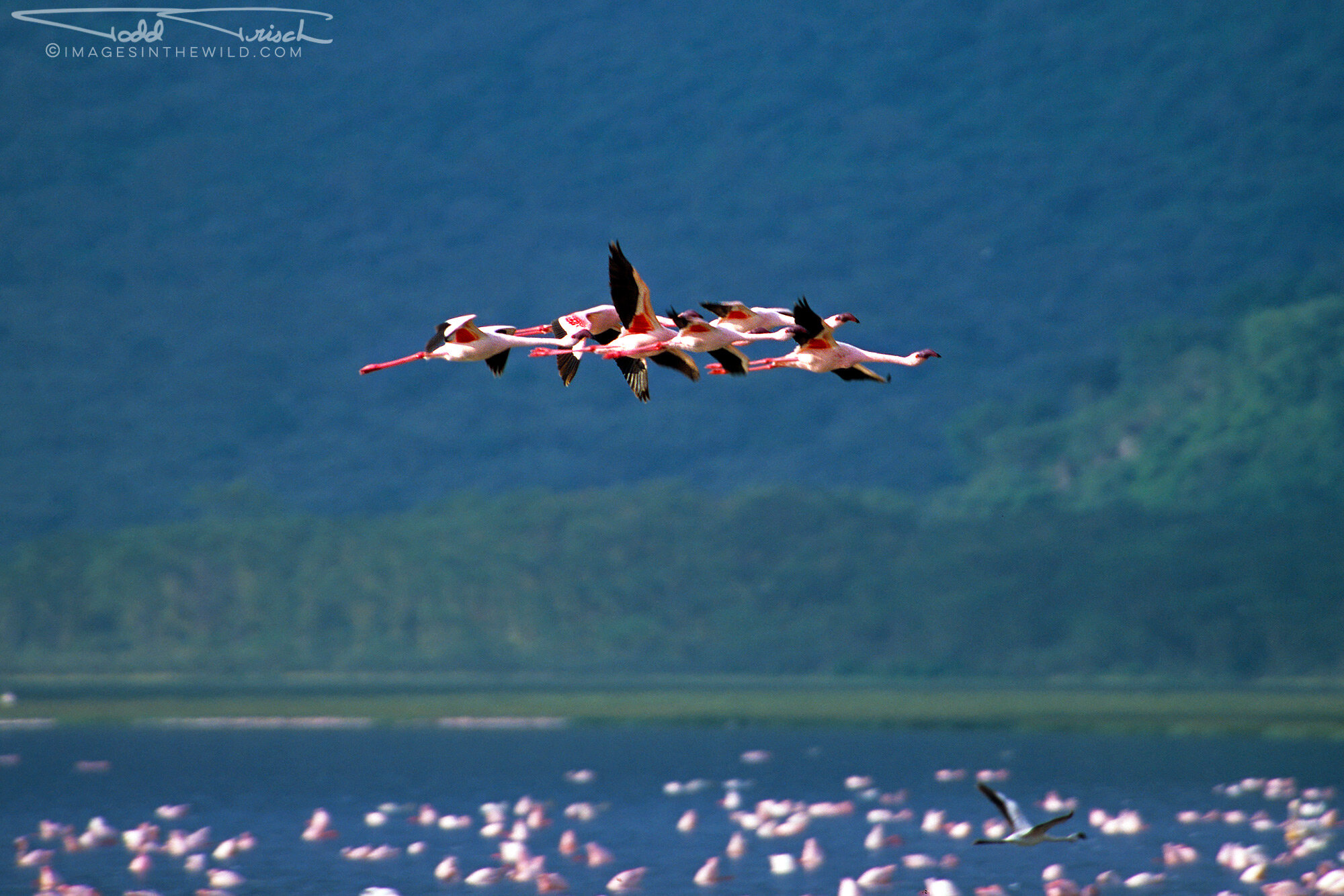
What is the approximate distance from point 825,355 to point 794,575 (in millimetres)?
122041

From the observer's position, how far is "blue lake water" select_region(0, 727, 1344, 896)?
3775 cm

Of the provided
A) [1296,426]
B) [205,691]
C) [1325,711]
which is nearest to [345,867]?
[1325,711]

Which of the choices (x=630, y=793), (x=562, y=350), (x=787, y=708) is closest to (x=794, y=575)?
(x=787, y=708)

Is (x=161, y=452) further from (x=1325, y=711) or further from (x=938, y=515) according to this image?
(x=1325, y=711)

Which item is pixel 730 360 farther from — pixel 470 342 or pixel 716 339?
pixel 470 342

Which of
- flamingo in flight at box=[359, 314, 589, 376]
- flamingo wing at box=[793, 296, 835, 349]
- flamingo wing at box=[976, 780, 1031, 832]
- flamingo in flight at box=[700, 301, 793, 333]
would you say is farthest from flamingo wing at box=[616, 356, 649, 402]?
flamingo wing at box=[976, 780, 1031, 832]

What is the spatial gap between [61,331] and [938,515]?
307 ft

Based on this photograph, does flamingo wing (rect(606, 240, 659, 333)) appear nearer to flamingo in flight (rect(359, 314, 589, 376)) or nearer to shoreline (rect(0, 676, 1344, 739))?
flamingo in flight (rect(359, 314, 589, 376))

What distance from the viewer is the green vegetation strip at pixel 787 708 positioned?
78250mm

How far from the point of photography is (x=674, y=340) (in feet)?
50.0

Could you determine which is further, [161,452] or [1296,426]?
[161,452]

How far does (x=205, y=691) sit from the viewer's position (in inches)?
3888

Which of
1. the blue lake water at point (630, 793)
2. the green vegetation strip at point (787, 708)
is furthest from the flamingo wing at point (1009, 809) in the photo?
the green vegetation strip at point (787, 708)

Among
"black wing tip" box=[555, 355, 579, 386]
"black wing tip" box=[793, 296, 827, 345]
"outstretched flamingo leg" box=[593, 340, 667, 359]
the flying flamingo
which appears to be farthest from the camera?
"black wing tip" box=[555, 355, 579, 386]
